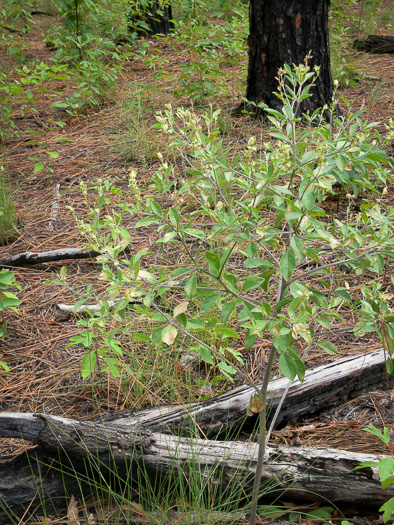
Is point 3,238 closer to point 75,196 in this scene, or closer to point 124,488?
point 75,196

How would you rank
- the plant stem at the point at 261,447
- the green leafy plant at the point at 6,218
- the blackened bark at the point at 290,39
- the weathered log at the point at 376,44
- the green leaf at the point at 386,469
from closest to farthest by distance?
the green leaf at the point at 386,469 → the plant stem at the point at 261,447 → the green leafy plant at the point at 6,218 → the blackened bark at the point at 290,39 → the weathered log at the point at 376,44

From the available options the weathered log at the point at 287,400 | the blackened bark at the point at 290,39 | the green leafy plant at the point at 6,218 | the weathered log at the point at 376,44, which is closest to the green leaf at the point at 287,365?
the weathered log at the point at 287,400

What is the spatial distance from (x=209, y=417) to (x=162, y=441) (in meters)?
0.23

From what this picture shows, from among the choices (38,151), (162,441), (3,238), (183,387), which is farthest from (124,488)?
(38,151)

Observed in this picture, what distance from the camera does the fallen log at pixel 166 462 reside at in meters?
1.54

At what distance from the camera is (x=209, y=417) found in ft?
5.87

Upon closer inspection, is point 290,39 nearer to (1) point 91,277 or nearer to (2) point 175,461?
(1) point 91,277

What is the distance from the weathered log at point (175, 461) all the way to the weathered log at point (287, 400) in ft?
0.35

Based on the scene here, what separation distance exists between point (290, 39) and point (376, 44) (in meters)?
2.77

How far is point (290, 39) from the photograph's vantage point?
3.79 m

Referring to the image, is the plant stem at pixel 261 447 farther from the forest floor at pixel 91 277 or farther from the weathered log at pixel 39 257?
the weathered log at pixel 39 257

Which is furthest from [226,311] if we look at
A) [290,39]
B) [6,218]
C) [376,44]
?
[376,44]

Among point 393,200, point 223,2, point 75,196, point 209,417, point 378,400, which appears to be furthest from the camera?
point 223,2

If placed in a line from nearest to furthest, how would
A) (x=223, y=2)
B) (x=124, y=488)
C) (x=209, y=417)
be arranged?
(x=124, y=488), (x=209, y=417), (x=223, y=2)
